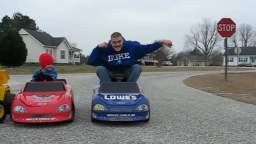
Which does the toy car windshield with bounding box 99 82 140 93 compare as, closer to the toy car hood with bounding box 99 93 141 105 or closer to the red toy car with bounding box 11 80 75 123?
the toy car hood with bounding box 99 93 141 105

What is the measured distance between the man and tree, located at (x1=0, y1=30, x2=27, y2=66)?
46.4 meters

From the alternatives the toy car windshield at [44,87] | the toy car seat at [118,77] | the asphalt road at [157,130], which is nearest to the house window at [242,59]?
the asphalt road at [157,130]

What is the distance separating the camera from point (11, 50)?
56.7 m

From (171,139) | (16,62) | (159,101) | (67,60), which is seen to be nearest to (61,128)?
(171,139)

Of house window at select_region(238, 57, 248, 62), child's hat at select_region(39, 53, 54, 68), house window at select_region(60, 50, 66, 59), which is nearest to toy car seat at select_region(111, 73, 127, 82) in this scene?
child's hat at select_region(39, 53, 54, 68)

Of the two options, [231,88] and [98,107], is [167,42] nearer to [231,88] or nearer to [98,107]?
[98,107]

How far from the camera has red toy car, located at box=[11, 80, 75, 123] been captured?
9805 mm

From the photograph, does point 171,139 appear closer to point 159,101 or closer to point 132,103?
point 132,103

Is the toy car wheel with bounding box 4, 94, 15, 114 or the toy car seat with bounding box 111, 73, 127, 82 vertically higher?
the toy car seat with bounding box 111, 73, 127, 82

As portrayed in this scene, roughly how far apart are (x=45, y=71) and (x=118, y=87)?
6.10 feet

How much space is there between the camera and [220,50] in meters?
146

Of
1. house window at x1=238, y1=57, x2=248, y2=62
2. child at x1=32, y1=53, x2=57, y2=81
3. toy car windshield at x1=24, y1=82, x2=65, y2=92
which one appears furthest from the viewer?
house window at x1=238, y1=57, x2=248, y2=62

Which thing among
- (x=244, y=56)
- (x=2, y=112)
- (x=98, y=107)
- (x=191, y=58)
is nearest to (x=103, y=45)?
(x=98, y=107)

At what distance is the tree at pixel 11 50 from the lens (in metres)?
56.7
